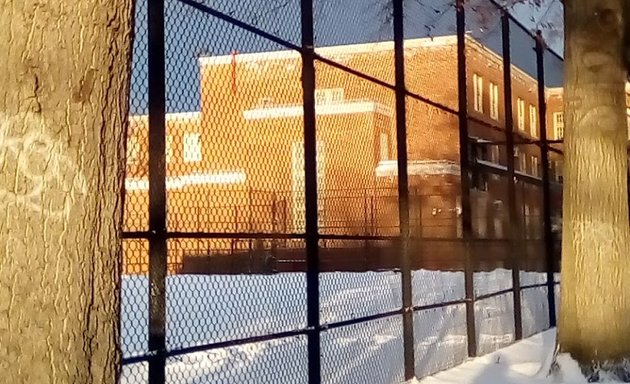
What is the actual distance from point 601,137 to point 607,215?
2.27 feet

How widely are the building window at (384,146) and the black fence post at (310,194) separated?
2.20 metres

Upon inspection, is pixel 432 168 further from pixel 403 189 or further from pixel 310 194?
pixel 310 194

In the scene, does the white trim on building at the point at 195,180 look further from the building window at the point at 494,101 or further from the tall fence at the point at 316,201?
the building window at the point at 494,101

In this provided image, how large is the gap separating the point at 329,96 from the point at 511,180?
19.5 feet

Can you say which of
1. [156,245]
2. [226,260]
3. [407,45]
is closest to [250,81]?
[226,260]

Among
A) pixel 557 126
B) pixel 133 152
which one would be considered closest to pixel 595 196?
pixel 133 152

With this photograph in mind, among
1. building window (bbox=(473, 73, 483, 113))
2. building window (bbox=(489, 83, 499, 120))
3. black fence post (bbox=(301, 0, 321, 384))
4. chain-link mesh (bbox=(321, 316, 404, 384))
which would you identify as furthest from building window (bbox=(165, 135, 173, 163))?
building window (bbox=(489, 83, 499, 120))

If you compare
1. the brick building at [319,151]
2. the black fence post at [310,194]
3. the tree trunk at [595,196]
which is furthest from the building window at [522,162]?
the black fence post at [310,194]

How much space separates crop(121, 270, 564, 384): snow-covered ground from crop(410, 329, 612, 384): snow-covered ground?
22 cm

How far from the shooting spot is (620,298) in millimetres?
9844

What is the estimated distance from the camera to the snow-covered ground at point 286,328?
7730 mm

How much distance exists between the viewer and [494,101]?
14.6 meters

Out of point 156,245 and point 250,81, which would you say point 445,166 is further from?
point 156,245

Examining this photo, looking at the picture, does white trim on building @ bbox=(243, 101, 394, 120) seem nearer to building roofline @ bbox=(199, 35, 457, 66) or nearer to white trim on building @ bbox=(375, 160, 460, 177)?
building roofline @ bbox=(199, 35, 457, 66)
